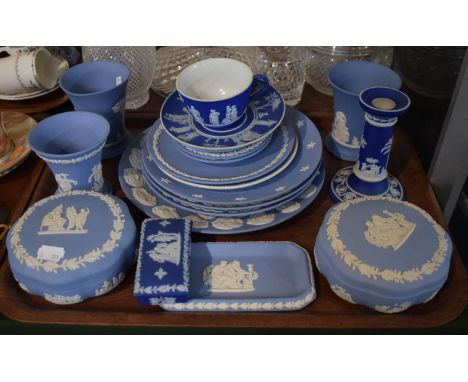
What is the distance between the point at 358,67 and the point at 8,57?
0.79 m

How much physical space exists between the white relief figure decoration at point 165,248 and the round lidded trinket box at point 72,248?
42mm

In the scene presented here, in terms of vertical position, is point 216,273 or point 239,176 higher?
point 239,176

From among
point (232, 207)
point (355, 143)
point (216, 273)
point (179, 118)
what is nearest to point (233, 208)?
point (232, 207)

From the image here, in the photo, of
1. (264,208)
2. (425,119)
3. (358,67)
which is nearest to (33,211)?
(264,208)

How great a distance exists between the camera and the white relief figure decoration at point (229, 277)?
0.86 meters

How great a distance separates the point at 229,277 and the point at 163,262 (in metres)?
0.12

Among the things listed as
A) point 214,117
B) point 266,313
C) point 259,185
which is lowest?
point 266,313

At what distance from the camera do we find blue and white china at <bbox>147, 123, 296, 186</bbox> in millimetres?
913

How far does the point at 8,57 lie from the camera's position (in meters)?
1.19

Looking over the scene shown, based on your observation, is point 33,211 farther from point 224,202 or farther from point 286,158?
point 286,158

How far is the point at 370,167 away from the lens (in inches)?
37.8

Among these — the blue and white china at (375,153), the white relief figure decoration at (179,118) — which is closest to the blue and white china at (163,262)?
the white relief figure decoration at (179,118)

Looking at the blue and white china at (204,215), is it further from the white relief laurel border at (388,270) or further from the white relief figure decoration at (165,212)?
the white relief laurel border at (388,270)

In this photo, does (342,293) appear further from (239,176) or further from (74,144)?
(74,144)
